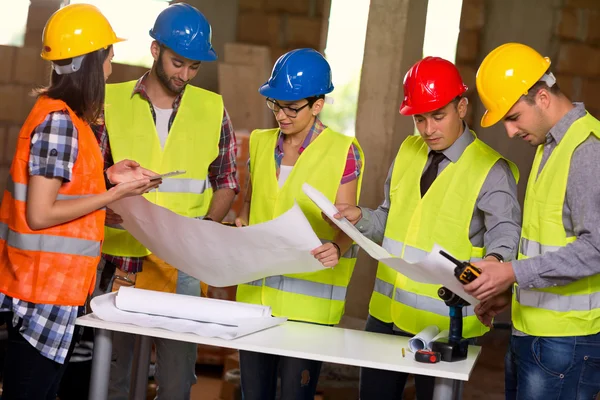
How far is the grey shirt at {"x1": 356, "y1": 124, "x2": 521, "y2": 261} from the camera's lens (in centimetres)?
259

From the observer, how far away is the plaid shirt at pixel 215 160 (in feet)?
10.3

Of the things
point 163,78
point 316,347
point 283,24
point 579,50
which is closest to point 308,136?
point 163,78

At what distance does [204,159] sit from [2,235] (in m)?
0.90

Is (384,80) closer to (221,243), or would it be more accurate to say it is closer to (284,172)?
(284,172)

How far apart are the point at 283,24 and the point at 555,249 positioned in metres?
3.82

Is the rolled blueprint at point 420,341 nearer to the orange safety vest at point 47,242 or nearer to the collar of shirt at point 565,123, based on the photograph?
the collar of shirt at point 565,123

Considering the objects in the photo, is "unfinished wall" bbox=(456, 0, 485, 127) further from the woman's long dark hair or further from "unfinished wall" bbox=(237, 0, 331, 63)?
the woman's long dark hair

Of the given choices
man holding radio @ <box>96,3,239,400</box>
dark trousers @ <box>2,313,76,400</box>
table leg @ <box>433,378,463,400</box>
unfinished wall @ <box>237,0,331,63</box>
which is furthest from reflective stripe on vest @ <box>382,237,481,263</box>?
unfinished wall @ <box>237,0,331,63</box>

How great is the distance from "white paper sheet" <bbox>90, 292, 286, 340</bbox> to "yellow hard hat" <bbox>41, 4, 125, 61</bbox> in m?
0.76

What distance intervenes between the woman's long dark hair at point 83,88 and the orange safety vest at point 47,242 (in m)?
0.03

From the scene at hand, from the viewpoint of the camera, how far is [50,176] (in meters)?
2.35

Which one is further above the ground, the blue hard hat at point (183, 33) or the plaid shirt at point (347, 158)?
the blue hard hat at point (183, 33)

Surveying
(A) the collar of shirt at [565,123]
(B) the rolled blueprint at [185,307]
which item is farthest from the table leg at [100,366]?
(A) the collar of shirt at [565,123]

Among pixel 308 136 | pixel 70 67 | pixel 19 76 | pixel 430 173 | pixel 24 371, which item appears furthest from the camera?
pixel 19 76
